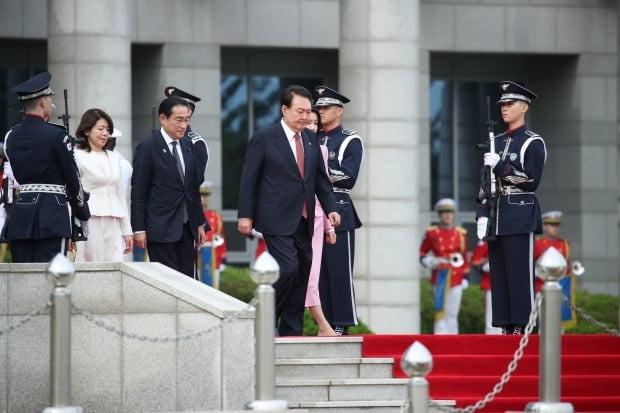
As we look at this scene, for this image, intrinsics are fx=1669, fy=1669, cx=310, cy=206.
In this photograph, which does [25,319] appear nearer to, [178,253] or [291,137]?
[291,137]

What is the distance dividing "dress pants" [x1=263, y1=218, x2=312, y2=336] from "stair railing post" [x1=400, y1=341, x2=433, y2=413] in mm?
3083

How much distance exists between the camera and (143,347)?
433 inches

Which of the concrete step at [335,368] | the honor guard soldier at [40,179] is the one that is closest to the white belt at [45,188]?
the honor guard soldier at [40,179]

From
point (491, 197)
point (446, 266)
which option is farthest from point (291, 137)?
point (446, 266)

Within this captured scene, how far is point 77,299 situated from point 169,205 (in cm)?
241

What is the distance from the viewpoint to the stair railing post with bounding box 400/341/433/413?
9266 mm

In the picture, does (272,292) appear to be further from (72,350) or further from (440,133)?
(440,133)

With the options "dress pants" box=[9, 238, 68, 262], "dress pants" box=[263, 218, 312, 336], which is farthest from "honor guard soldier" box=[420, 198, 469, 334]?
"dress pants" box=[9, 238, 68, 262]

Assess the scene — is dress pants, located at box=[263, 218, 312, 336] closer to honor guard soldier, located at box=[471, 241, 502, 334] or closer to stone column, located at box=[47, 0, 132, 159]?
stone column, located at box=[47, 0, 132, 159]

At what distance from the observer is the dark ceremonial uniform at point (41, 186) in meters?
12.1

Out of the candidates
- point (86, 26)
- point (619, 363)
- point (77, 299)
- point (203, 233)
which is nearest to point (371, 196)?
point (86, 26)

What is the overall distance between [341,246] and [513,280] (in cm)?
147

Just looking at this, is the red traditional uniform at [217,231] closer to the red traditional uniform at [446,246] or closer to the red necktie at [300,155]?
the red traditional uniform at [446,246]

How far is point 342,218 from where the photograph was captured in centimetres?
1375
